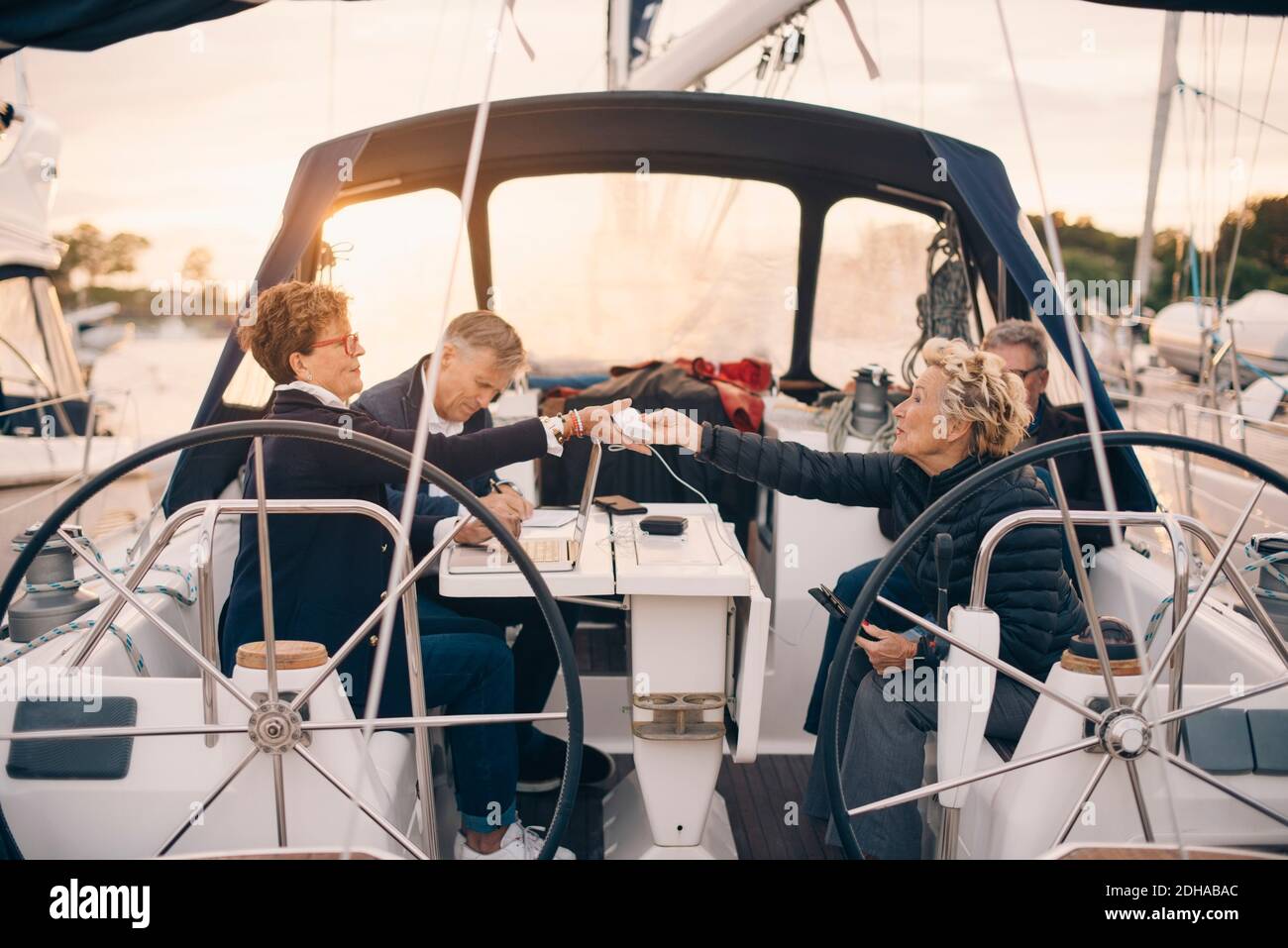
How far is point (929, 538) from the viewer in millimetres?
2072

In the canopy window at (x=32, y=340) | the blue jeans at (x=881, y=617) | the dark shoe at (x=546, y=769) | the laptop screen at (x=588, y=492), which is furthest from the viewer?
the canopy window at (x=32, y=340)

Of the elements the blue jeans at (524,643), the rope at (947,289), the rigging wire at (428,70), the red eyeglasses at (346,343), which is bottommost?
the blue jeans at (524,643)

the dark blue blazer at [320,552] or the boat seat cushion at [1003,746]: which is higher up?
the dark blue blazer at [320,552]

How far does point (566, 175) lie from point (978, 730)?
258 centimetres

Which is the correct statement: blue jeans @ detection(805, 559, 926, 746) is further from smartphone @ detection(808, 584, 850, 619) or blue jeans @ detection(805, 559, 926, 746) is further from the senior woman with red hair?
the senior woman with red hair

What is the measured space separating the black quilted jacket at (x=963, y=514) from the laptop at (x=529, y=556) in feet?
1.20

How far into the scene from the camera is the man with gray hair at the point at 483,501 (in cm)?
227

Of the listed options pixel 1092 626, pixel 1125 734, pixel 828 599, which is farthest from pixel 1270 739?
pixel 828 599

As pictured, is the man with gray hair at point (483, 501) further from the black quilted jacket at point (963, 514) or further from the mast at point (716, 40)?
the mast at point (716, 40)

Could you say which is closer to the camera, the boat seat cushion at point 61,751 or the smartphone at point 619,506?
the boat seat cushion at point 61,751

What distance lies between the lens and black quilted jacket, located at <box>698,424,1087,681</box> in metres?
1.87

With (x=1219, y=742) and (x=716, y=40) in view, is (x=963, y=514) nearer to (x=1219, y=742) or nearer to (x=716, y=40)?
(x=1219, y=742)

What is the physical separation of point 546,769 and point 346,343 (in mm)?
1172

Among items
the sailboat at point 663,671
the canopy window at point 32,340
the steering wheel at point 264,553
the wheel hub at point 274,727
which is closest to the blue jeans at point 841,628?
the sailboat at point 663,671
